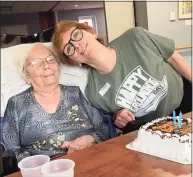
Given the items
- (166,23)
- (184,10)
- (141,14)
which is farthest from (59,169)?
(184,10)

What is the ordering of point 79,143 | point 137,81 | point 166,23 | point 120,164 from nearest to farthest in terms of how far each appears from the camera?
1. point 120,164
2. point 79,143
3. point 137,81
4. point 166,23

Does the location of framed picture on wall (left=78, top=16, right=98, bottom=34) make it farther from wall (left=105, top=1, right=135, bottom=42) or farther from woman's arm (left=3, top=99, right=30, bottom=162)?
woman's arm (left=3, top=99, right=30, bottom=162)

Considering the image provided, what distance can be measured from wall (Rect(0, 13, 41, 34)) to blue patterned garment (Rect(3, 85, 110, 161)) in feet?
2.48

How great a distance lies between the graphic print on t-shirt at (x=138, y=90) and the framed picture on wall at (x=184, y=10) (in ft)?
6.57

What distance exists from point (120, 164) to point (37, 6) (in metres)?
1.83

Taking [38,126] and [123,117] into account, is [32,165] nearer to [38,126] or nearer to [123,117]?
[38,126]

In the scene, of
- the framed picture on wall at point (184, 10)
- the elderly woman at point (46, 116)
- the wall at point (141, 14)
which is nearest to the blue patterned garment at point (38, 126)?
the elderly woman at point (46, 116)

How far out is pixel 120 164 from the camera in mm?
997

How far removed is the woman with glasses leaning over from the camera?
5.34 ft

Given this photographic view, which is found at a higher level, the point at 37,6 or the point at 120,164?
the point at 37,6

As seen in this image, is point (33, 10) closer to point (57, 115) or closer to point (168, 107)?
point (57, 115)

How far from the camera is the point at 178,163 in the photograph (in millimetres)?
964

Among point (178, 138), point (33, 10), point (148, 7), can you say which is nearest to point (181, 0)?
point (148, 7)

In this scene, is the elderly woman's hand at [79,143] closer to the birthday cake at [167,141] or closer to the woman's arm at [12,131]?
the woman's arm at [12,131]
